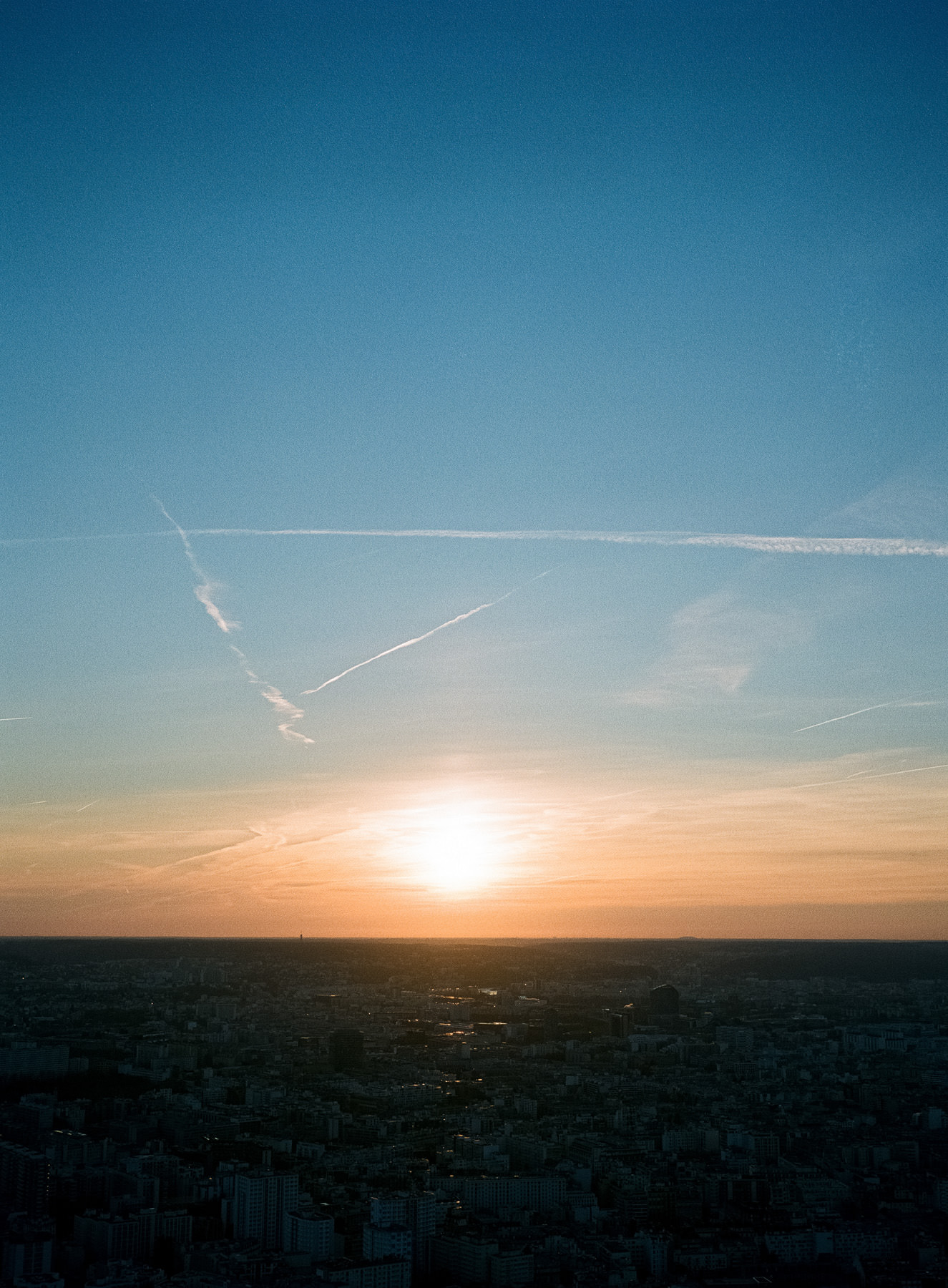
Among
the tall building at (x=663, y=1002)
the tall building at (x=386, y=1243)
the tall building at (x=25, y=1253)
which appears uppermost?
the tall building at (x=663, y=1002)

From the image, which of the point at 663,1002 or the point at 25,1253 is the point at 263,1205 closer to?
the point at 25,1253

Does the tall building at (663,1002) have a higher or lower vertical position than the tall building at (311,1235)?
higher

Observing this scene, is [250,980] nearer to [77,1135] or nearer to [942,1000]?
[942,1000]

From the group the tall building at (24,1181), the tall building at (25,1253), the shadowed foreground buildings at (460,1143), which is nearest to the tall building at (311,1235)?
the shadowed foreground buildings at (460,1143)

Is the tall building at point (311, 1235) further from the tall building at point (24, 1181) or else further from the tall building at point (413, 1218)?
the tall building at point (24, 1181)

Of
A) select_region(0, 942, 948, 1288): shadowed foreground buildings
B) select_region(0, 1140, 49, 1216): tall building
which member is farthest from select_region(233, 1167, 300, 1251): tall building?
select_region(0, 1140, 49, 1216): tall building

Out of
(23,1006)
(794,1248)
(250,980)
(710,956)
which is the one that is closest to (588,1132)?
(794,1248)

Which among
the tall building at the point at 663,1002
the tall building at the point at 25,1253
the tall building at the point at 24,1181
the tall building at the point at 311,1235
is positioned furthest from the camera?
the tall building at the point at 663,1002
